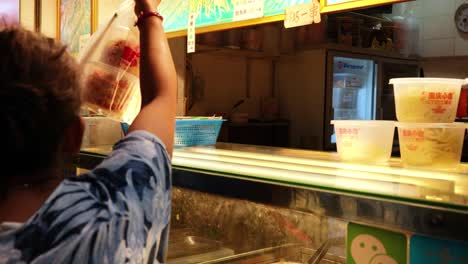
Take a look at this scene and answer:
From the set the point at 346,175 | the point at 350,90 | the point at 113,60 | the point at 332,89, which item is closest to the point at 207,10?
the point at 113,60

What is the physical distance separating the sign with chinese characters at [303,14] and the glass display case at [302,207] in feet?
1.63

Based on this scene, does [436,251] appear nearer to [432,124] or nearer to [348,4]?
[432,124]

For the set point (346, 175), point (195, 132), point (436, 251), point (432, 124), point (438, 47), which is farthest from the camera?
point (438, 47)

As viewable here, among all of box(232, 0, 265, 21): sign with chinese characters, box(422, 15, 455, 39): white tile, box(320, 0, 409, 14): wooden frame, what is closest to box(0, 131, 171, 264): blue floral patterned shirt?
box(320, 0, 409, 14): wooden frame

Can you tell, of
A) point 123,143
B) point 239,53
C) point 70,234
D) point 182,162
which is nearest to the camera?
point 70,234

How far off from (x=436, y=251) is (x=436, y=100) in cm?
55

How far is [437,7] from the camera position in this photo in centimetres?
496

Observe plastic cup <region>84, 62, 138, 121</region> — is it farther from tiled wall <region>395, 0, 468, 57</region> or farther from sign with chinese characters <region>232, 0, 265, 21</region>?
tiled wall <region>395, 0, 468, 57</region>

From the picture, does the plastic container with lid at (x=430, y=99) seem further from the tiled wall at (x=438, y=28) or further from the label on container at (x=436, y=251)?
the tiled wall at (x=438, y=28)

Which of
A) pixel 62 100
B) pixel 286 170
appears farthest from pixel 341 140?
pixel 62 100

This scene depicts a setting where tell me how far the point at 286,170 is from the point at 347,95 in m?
3.67

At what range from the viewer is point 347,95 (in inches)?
184

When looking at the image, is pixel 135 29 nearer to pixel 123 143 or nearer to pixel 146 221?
pixel 123 143

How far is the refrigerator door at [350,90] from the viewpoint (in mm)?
4391
